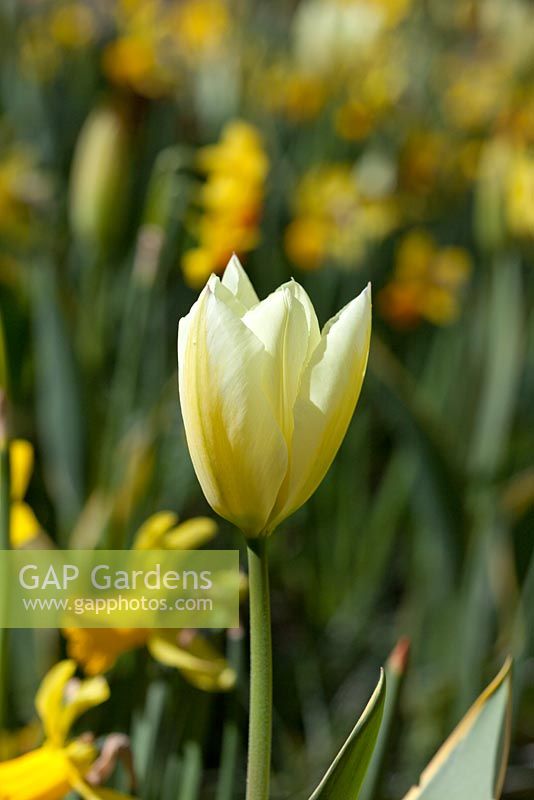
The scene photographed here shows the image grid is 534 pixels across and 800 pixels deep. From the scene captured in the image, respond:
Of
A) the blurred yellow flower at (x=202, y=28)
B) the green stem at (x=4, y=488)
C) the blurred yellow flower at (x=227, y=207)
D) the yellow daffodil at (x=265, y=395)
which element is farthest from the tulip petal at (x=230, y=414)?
the blurred yellow flower at (x=202, y=28)

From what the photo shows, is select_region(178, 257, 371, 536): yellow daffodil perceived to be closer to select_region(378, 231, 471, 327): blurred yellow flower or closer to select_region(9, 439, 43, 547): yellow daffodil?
select_region(9, 439, 43, 547): yellow daffodil

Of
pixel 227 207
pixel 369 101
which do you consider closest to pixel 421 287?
pixel 227 207

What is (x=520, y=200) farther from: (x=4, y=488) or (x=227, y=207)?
(x=4, y=488)

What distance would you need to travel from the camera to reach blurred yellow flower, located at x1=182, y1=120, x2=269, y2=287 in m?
1.07

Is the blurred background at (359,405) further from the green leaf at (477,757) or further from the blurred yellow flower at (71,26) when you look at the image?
the blurred yellow flower at (71,26)

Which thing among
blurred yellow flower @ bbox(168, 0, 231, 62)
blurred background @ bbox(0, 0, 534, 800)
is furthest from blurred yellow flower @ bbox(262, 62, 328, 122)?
blurred yellow flower @ bbox(168, 0, 231, 62)

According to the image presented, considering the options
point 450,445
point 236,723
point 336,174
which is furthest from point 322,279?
point 236,723

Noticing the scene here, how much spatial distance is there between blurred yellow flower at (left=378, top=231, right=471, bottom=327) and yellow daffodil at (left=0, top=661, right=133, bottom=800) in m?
1.03

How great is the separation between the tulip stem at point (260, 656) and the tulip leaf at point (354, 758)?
26 mm

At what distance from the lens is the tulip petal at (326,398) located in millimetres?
355

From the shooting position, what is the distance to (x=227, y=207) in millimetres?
1105
